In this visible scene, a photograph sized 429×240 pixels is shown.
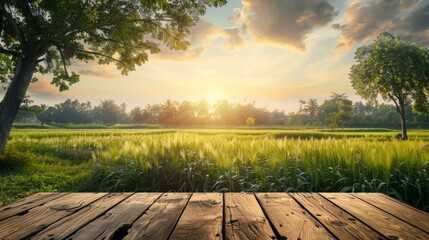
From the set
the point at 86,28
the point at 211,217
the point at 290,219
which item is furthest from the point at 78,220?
the point at 86,28

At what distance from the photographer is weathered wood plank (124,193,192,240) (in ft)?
5.32

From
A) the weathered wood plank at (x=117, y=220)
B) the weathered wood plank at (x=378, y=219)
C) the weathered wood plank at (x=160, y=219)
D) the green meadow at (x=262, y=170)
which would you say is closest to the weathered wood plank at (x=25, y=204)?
the weathered wood plank at (x=117, y=220)

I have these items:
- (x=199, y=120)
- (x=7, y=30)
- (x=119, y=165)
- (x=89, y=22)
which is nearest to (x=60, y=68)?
(x=7, y=30)

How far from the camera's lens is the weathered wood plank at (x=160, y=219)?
5.32 ft

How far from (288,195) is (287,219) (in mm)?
763

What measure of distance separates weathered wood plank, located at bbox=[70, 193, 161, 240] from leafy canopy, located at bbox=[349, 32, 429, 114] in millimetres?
33167

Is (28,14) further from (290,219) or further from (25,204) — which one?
(290,219)

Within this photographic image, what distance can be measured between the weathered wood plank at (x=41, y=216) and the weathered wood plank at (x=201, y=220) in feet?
2.80

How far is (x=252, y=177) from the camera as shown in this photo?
6.11m

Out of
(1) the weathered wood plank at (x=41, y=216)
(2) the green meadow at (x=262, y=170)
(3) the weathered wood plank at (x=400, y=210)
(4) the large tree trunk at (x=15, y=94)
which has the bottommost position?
(2) the green meadow at (x=262, y=170)

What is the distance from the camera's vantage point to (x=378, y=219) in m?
1.94

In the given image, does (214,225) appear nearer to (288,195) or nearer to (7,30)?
(288,195)

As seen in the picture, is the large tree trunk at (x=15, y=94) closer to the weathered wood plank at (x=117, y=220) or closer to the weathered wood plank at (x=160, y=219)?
the weathered wood plank at (x=117, y=220)

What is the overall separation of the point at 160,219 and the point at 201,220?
0.28 metres
